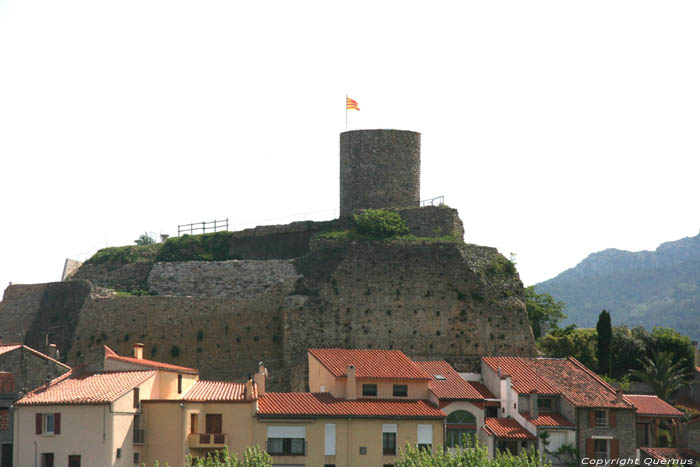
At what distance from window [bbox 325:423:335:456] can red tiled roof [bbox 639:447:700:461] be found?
16981 millimetres

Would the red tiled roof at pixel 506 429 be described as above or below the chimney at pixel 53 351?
below

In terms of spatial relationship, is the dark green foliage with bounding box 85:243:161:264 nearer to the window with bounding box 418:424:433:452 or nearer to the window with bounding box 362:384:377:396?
the window with bounding box 362:384:377:396

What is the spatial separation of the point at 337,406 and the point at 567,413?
12.2 meters

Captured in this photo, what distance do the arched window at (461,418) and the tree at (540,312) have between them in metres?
21.3

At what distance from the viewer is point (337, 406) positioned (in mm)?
54938

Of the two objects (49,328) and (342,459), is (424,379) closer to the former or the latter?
(342,459)

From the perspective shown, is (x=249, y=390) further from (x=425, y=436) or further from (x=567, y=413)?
(x=567, y=413)

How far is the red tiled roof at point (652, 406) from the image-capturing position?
6519 cm

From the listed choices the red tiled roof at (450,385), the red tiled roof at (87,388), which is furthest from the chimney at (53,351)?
the red tiled roof at (450,385)

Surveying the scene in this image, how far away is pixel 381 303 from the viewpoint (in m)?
67.9

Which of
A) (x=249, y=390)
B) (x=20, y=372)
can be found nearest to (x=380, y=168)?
(x=249, y=390)

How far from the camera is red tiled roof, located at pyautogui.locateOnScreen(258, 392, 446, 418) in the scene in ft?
176

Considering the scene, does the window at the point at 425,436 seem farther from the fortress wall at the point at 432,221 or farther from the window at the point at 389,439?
the fortress wall at the point at 432,221

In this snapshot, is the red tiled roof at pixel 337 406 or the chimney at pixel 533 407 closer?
the red tiled roof at pixel 337 406
